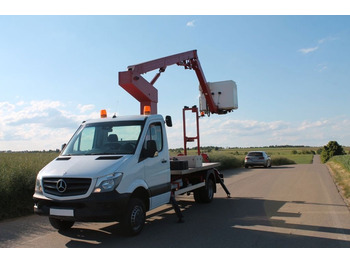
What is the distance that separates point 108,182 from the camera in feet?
18.5

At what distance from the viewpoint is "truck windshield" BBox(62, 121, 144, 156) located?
663cm

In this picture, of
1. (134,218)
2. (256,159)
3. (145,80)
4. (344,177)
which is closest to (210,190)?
(145,80)

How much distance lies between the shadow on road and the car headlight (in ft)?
3.12

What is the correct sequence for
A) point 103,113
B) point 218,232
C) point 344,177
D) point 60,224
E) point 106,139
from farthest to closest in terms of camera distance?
1. point 344,177
2. point 103,113
3. point 106,139
4. point 60,224
5. point 218,232

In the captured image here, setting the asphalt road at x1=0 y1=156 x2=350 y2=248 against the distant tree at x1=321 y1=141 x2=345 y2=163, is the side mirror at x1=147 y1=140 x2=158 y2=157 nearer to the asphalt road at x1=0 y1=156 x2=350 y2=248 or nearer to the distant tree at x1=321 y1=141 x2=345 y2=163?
the asphalt road at x1=0 y1=156 x2=350 y2=248

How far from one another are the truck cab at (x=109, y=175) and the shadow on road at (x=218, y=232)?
0.45 m

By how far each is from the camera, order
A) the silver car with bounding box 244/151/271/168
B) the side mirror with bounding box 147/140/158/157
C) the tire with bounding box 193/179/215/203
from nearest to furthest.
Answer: the side mirror with bounding box 147/140/158/157 → the tire with bounding box 193/179/215/203 → the silver car with bounding box 244/151/271/168

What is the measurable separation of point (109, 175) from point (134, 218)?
1005mm

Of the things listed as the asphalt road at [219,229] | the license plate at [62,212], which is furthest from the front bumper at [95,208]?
the asphalt road at [219,229]

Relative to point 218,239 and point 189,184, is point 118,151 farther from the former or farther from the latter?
point 189,184

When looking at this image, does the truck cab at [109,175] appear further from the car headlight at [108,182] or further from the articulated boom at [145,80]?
the articulated boom at [145,80]

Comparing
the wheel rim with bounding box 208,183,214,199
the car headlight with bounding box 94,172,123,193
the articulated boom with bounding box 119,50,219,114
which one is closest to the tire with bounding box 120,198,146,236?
the car headlight with bounding box 94,172,123,193

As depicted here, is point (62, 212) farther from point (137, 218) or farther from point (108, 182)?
point (137, 218)
